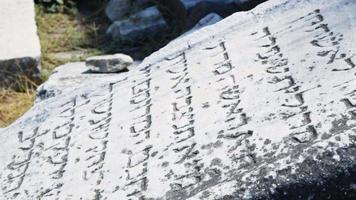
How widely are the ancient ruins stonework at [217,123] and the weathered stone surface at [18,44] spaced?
1124mm

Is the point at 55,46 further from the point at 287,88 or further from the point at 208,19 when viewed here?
the point at 287,88

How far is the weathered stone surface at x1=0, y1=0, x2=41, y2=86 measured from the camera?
12.5 feet

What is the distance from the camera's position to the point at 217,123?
7.12ft

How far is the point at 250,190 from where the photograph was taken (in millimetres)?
1869

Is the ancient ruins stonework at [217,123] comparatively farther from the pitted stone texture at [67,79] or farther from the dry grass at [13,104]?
the dry grass at [13,104]

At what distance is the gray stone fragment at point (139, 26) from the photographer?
419 cm

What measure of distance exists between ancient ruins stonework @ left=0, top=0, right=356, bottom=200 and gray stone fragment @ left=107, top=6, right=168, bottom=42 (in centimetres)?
146

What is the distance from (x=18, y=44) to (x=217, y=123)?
1960 mm

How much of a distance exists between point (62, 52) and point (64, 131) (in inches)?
68.4

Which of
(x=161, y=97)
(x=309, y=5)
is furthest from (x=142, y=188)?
(x=309, y=5)

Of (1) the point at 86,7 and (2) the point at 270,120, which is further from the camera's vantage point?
(1) the point at 86,7

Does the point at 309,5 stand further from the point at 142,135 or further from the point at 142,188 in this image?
the point at 142,188

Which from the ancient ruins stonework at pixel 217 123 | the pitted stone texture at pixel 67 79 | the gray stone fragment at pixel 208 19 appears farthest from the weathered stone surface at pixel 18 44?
the ancient ruins stonework at pixel 217 123

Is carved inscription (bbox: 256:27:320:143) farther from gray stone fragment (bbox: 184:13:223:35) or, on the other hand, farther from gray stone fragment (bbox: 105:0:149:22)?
gray stone fragment (bbox: 105:0:149:22)
